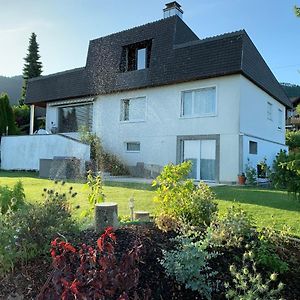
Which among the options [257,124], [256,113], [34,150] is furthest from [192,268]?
[34,150]

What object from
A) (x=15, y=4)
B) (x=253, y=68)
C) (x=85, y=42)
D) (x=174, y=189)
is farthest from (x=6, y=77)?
(x=174, y=189)

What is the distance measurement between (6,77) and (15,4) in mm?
50419

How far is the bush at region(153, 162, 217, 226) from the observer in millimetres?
4629

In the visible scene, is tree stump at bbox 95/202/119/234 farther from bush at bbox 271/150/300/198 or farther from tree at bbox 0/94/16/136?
tree at bbox 0/94/16/136

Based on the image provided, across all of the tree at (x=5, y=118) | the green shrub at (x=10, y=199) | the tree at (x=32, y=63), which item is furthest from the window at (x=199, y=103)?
the tree at (x=32, y=63)

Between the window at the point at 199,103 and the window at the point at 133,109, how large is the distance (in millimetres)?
2742

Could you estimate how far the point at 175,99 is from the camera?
18578mm

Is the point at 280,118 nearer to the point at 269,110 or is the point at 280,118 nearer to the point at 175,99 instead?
the point at 269,110

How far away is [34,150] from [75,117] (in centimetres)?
389

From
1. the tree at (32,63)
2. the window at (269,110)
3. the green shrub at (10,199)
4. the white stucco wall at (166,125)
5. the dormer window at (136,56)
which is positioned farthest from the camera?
the tree at (32,63)

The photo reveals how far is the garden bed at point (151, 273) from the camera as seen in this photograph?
3.11 metres

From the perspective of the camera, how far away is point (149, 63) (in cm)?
2006

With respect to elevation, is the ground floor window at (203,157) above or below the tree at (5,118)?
below

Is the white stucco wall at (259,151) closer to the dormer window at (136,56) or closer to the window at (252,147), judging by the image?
the window at (252,147)
